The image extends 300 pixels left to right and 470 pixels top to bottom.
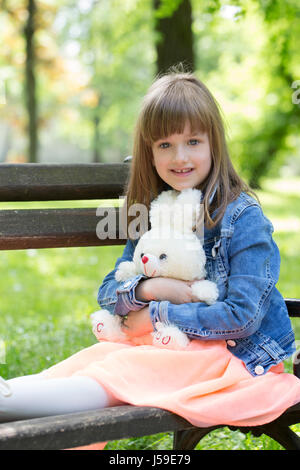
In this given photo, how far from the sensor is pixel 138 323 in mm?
2240

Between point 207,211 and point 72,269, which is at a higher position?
point 207,211

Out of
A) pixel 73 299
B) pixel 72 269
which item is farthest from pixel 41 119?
pixel 73 299

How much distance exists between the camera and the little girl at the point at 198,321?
1.92 meters

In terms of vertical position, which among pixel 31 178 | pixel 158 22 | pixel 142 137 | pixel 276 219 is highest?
pixel 158 22

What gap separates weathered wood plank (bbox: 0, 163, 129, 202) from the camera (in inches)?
101

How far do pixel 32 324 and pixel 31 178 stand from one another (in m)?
2.42

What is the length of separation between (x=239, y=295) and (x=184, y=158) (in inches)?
21.7

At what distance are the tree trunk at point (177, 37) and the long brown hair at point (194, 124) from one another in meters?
4.73

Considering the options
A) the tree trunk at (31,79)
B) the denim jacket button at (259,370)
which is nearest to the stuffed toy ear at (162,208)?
the denim jacket button at (259,370)

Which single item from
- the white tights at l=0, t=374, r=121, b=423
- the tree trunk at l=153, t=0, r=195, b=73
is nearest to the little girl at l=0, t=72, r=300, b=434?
the white tights at l=0, t=374, r=121, b=423

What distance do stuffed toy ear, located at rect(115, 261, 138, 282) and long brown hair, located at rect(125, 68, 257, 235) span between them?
1.07 feet

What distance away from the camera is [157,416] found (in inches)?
70.6

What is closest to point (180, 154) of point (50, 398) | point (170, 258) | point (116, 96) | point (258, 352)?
A: point (170, 258)

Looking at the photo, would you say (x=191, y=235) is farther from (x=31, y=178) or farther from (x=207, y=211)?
(x=31, y=178)
